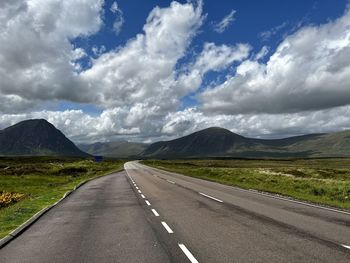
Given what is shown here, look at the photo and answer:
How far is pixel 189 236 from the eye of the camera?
39.0 feet

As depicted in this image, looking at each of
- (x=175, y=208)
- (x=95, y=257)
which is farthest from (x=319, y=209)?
(x=95, y=257)

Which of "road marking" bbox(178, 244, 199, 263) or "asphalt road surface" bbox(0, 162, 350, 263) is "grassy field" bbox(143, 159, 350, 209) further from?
"road marking" bbox(178, 244, 199, 263)

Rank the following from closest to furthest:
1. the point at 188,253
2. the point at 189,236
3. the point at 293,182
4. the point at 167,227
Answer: the point at 188,253 < the point at 189,236 < the point at 167,227 < the point at 293,182

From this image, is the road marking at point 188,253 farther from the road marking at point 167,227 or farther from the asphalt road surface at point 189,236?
the road marking at point 167,227

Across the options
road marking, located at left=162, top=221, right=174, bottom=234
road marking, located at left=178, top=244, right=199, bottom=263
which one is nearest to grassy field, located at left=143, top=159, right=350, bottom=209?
road marking, located at left=162, top=221, right=174, bottom=234

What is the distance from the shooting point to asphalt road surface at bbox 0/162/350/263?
951 centimetres

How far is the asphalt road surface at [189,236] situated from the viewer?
9.51m

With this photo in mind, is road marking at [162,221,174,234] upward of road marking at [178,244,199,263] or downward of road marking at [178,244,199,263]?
upward

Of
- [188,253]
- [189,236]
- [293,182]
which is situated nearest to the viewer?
[188,253]

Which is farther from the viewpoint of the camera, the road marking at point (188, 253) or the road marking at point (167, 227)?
the road marking at point (167, 227)

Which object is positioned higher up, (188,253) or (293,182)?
(293,182)

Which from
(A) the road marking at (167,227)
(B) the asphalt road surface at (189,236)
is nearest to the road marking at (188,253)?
(B) the asphalt road surface at (189,236)

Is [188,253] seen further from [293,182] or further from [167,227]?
[293,182]

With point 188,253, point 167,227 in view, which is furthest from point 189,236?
point 188,253
